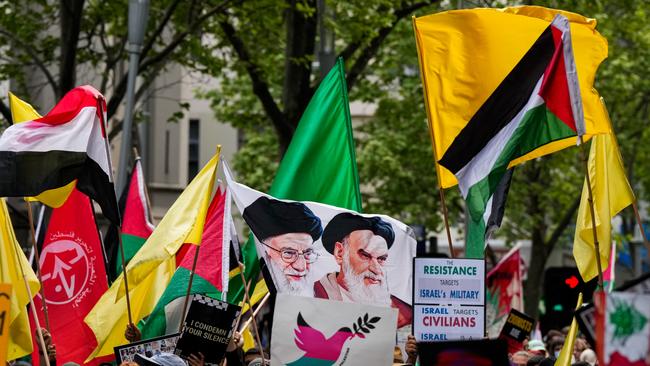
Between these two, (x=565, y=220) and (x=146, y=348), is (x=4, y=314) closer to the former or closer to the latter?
(x=146, y=348)

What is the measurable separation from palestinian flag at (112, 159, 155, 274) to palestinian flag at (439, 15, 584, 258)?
14.4 feet

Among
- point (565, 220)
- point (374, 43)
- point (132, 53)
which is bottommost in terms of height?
point (565, 220)

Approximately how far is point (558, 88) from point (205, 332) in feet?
9.83

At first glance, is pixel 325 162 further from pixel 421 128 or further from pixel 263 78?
pixel 421 128

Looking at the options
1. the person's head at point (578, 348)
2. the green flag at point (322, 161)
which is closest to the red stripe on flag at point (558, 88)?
the green flag at point (322, 161)

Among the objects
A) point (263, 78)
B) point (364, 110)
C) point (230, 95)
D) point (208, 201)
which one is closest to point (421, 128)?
point (230, 95)

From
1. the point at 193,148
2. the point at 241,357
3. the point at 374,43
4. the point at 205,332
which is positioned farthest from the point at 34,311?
the point at 193,148

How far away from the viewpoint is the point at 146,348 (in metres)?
9.96

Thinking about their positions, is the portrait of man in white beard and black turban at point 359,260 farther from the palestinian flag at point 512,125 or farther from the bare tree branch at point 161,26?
the bare tree branch at point 161,26

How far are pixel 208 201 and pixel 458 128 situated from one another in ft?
6.91

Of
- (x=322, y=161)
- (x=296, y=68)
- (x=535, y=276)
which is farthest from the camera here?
(x=535, y=276)

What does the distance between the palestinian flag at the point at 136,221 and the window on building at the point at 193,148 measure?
30065 mm

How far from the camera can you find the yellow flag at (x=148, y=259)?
11180 millimetres

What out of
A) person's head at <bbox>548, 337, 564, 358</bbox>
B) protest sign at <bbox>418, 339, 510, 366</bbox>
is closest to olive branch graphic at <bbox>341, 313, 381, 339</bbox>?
protest sign at <bbox>418, 339, 510, 366</bbox>
